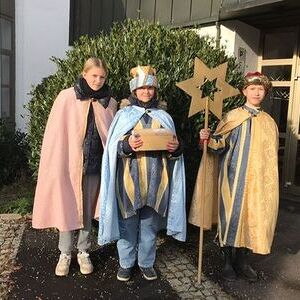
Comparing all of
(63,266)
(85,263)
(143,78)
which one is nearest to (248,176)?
(143,78)

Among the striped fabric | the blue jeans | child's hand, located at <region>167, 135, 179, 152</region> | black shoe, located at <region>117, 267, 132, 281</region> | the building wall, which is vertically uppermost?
the building wall

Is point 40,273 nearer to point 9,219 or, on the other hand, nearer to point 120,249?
point 120,249

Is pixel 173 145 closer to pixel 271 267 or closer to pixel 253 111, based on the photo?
pixel 253 111

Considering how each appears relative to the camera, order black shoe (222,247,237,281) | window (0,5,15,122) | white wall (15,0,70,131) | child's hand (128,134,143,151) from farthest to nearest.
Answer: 1. white wall (15,0,70,131)
2. window (0,5,15,122)
3. black shoe (222,247,237,281)
4. child's hand (128,134,143,151)

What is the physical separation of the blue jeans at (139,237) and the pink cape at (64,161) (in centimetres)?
42

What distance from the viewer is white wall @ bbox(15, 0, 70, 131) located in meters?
9.25

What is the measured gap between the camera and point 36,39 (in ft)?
30.8

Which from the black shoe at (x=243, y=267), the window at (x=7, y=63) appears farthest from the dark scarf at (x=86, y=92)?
the window at (x=7, y=63)

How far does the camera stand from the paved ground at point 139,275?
3.80 meters

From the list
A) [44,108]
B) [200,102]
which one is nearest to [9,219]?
[44,108]

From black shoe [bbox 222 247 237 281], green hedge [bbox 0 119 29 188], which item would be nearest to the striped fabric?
black shoe [bbox 222 247 237 281]

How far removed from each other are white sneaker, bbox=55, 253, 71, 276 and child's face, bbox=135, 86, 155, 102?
160 centimetres

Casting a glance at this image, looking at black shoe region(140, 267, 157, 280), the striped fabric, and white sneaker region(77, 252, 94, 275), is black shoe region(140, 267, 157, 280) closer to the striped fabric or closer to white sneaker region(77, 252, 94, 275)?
white sneaker region(77, 252, 94, 275)

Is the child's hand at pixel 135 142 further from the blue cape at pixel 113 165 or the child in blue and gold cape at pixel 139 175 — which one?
the blue cape at pixel 113 165
